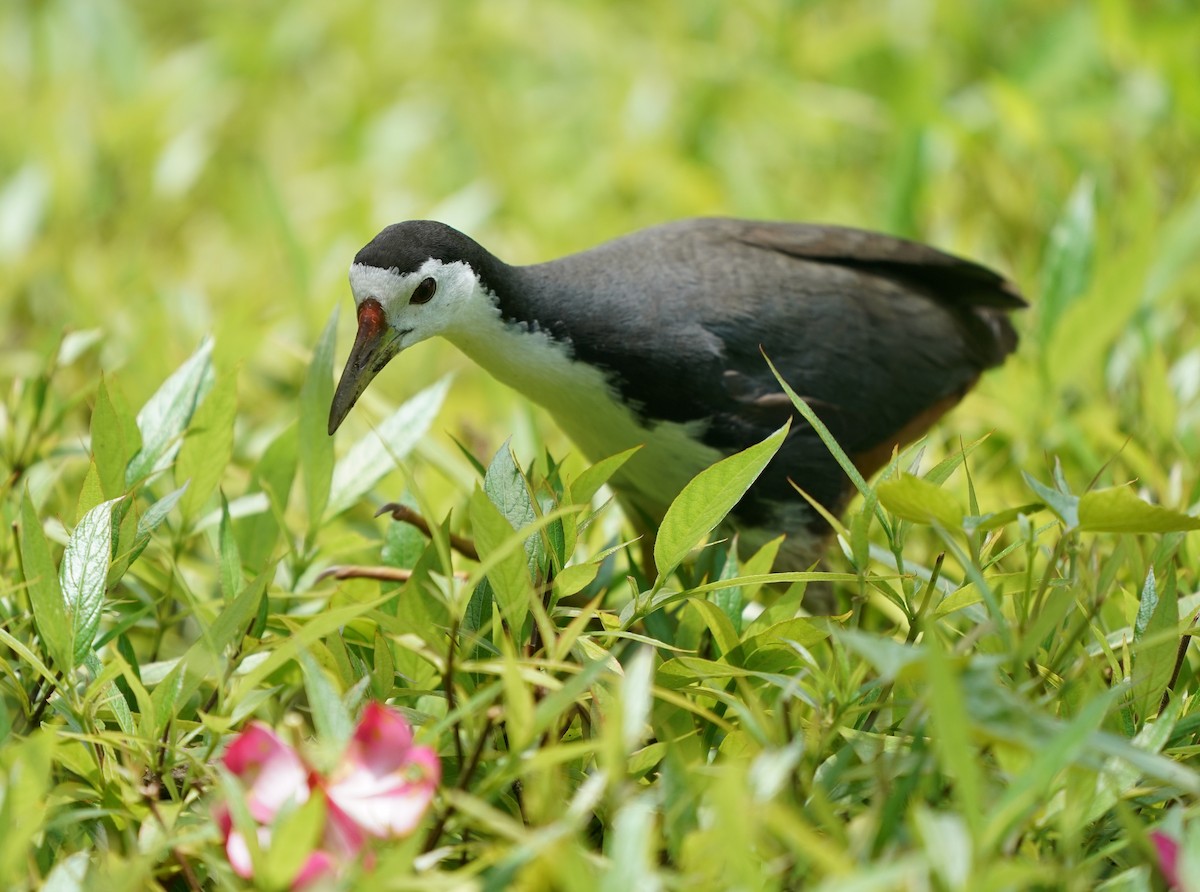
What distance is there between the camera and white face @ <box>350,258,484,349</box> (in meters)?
1.86

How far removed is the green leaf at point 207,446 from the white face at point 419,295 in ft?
0.73

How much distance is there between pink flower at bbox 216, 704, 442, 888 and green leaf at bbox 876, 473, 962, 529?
0.51 meters

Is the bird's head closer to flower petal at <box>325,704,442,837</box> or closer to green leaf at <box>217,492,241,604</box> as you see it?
green leaf at <box>217,492,241,604</box>

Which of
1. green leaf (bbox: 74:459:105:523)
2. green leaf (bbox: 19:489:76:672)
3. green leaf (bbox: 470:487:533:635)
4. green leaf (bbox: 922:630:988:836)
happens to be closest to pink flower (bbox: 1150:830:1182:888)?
green leaf (bbox: 922:630:988:836)

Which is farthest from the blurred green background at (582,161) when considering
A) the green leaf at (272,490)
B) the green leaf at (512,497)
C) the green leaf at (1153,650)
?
the green leaf at (512,497)

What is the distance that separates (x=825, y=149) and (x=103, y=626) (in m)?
2.56

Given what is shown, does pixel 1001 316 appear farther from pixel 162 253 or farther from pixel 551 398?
pixel 162 253

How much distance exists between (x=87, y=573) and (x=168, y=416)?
0.39 metres

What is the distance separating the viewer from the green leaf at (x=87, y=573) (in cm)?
150

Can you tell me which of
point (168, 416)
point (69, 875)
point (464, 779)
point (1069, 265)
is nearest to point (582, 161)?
point (1069, 265)

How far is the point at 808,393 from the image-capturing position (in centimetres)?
217

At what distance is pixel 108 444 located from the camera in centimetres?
170

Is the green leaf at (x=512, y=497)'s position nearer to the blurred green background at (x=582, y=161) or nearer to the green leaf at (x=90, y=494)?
the green leaf at (x=90, y=494)

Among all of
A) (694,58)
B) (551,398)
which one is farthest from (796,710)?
(694,58)
